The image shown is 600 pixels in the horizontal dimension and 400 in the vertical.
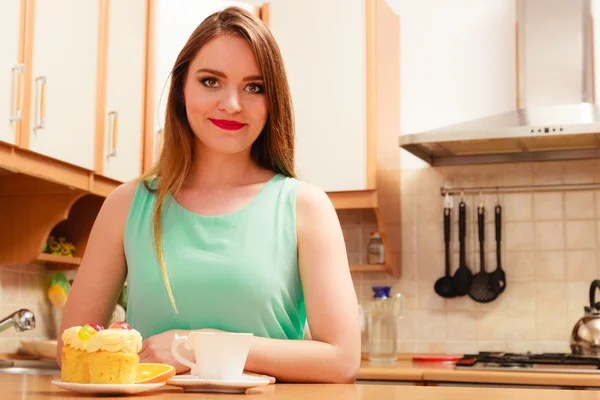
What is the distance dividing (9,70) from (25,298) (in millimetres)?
936

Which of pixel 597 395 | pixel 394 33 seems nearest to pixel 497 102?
pixel 394 33

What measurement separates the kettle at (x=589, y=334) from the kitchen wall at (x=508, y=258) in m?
0.28

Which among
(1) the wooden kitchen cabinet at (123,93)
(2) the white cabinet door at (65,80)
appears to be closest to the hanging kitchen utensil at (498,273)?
(1) the wooden kitchen cabinet at (123,93)

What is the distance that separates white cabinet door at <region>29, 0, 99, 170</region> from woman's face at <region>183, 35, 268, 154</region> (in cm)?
118

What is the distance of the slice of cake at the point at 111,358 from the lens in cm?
92

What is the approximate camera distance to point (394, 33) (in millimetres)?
3393

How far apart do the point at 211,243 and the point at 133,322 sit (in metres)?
0.18

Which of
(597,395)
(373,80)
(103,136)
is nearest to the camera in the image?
(597,395)

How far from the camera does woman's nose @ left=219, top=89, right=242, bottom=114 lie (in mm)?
1291

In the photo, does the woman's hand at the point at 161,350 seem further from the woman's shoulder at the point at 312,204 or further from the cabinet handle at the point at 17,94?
the cabinet handle at the point at 17,94

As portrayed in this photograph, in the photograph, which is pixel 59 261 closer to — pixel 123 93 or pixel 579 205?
pixel 123 93

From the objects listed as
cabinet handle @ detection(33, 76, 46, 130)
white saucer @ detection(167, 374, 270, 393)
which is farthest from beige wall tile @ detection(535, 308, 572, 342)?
white saucer @ detection(167, 374, 270, 393)

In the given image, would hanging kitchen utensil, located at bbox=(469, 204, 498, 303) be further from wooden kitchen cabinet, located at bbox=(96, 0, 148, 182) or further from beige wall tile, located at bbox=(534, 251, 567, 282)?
wooden kitchen cabinet, located at bbox=(96, 0, 148, 182)

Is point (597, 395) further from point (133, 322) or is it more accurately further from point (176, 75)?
point (176, 75)
